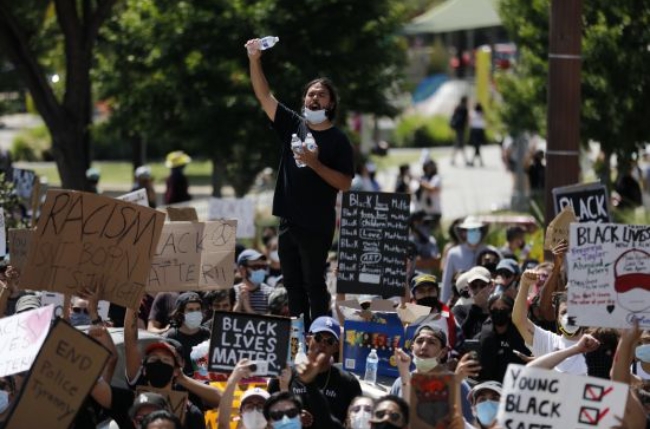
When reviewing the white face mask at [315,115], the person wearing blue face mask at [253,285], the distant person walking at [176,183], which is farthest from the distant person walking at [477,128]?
the white face mask at [315,115]

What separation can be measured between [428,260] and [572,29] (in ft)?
12.7

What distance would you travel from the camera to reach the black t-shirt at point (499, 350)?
35.2ft

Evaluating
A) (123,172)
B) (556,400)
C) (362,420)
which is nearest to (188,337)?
(362,420)

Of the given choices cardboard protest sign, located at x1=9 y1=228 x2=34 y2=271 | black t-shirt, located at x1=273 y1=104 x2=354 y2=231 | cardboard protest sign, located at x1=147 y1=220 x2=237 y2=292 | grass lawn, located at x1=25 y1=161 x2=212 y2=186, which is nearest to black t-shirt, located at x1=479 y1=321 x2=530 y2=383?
black t-shirt, located at x1=273 y1=104 x2=354 y2=231

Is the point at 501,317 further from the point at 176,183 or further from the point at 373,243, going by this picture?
the point at 176,183

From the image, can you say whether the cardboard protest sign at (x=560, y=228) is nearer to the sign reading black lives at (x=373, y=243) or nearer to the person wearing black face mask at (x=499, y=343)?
the sign reading black lives at (x=373, y=243)

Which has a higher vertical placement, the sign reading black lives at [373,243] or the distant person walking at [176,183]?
the distant person walking at [176,183]

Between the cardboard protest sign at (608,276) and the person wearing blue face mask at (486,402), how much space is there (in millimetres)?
866

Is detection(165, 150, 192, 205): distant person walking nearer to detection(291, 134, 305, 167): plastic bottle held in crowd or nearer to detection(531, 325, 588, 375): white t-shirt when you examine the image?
detection(291, 134, 305, 167): plastic bottle held in crowd

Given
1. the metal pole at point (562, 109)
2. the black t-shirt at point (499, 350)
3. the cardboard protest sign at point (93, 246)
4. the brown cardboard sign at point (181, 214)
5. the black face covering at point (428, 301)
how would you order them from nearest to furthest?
the cardboard protest sign at point (93, 246) → the black t-shirt at point (499, 350) → the black face covering at point (428, 301) → the brown cardboard sign at point (181, 214) → the metal pole at point (562, 109)

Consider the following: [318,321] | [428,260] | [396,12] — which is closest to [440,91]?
[396,12]

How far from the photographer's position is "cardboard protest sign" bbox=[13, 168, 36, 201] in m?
18.5

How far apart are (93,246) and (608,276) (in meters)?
3.04

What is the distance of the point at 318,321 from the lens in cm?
987
